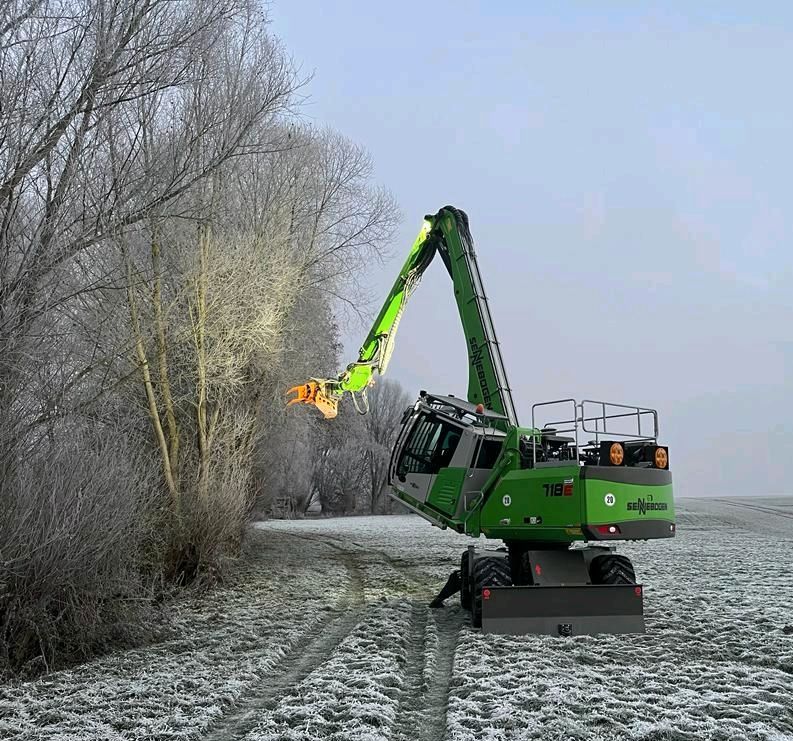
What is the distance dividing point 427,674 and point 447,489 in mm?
4373

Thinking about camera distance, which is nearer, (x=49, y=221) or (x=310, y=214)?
(x=49, y=221)

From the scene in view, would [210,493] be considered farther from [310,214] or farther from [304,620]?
[310,214]

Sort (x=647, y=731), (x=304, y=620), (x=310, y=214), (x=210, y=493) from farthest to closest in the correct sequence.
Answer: (x=310, y=214)
(x=210, y=493)
(x=304, y=620)
(x=647, y=731)

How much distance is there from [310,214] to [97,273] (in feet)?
35.2

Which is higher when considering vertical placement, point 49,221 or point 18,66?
point 18,66

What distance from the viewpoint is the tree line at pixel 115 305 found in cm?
715

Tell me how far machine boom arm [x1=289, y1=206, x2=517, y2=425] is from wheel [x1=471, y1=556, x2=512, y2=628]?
9.20 feet

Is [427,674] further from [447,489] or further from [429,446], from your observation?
[429,446]

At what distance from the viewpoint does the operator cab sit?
11062 millimetres

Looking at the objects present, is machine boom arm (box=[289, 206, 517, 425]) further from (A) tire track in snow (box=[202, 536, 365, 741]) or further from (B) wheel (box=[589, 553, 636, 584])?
(A) tire track in snow (box=[202, 536, 365, 741])

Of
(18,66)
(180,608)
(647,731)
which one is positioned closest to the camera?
(647,731)

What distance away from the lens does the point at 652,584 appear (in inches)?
488

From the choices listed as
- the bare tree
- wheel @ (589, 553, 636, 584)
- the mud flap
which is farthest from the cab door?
the bare tree

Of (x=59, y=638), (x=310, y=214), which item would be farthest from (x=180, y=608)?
(x=310, y=214)
